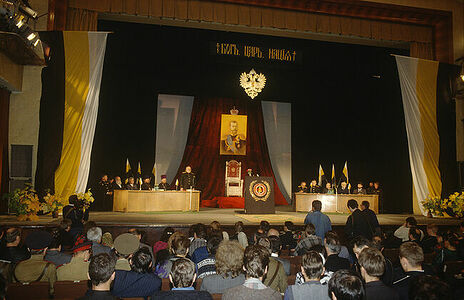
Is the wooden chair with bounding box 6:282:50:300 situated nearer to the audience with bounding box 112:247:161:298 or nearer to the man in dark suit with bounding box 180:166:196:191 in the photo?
the audience with bounding box 112:247:161:298

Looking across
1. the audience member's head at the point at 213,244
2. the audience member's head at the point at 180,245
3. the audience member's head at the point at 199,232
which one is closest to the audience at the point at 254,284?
the audience member's head at the point at 180,245

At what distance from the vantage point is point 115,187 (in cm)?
1005

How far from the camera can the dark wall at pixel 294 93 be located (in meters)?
11.3

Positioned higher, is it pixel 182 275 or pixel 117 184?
pixel 117 184

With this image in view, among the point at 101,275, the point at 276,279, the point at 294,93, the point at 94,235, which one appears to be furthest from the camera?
the point at 294,93

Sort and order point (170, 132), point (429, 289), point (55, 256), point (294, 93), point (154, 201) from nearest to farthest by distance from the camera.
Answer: point (429, 289), point (55, 256), point (154, 201), point (170, 132), point (294, 93)

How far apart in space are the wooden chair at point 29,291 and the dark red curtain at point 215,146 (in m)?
9.98

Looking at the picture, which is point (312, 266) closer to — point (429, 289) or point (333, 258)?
point (429, 289)

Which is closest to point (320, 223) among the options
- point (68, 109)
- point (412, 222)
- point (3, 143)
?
point (412, 222)

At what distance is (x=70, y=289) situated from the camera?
8.34 ft

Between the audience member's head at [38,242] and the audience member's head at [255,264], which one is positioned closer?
the audience member's head at [255,264]

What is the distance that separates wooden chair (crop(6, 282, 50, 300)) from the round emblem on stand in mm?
7026

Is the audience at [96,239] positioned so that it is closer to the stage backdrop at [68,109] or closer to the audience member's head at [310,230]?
the audience member's head at [310,230]

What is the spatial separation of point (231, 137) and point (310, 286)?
429 inches
